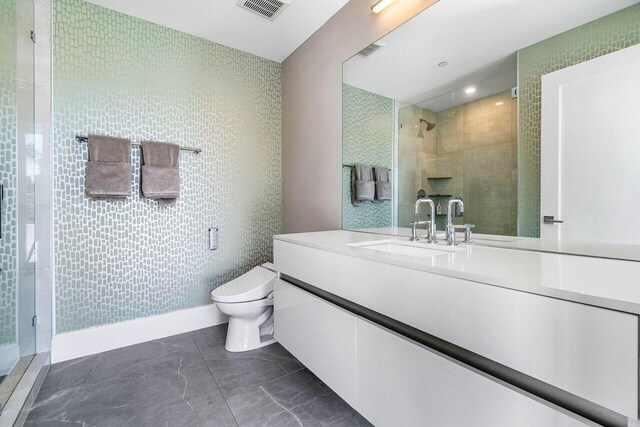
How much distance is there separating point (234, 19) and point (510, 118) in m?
1.98

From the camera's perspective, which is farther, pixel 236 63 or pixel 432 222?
pixel 236 63

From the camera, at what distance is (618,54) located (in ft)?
3.04

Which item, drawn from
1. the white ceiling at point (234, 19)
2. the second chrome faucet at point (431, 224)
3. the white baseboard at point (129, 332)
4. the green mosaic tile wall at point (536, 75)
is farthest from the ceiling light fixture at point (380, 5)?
the white baseboard at point (129, 332)

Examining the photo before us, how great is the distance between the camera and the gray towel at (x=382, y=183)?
1.86 metres

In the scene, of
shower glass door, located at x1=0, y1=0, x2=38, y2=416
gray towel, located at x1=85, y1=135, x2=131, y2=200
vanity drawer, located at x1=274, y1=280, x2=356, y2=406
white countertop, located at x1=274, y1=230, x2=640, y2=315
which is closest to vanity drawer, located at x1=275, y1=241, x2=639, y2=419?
white countertop, located at x1=274, y1=230, x2=640, y2=315

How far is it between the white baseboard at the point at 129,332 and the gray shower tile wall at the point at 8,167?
10.8 inches

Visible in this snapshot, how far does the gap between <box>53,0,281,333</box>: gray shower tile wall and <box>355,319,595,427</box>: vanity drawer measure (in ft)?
5.59

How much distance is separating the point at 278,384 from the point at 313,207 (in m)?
1.28

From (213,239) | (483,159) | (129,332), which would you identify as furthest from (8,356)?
(483,159)

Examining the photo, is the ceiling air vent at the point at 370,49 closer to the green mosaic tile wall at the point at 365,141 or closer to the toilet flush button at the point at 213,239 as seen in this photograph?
the green mosaic tile wall at the point at 365,141

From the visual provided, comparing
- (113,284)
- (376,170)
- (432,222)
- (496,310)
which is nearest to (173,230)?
(113,284)

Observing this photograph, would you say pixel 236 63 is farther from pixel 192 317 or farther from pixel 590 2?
pixel 590 2

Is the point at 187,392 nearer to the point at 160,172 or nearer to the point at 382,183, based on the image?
the point at 160,172

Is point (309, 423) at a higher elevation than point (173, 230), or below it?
below
